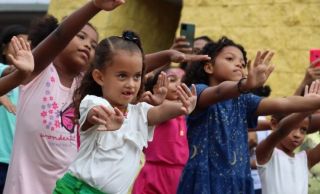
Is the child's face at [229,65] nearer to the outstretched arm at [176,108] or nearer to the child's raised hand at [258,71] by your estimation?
the child's raised hand at [258,71]

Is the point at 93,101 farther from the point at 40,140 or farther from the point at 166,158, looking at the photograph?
the point at 166,158

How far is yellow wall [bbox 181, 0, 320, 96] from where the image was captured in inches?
247

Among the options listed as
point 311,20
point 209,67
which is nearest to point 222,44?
point 209,67

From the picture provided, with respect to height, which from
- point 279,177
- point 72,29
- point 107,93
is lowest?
point 279,177

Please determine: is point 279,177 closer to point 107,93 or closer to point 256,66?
point 256,66

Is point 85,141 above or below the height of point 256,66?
below

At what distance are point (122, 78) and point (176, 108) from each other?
24 cm

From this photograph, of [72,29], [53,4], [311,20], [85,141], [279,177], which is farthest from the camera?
[53,4]

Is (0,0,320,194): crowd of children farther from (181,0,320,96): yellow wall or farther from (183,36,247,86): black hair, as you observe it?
(181,0,320,96): yellow wall

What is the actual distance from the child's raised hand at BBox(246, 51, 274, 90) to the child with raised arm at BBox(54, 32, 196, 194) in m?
0.30

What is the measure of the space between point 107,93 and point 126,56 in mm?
160

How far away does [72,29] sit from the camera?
10.4ft

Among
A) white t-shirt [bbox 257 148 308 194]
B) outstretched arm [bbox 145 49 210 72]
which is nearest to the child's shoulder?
outstretched arm [bbox 145 49 210 72]

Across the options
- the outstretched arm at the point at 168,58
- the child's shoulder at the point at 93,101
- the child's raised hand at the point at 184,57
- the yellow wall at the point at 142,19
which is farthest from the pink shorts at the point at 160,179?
the yellow wall at the point at 142,19
